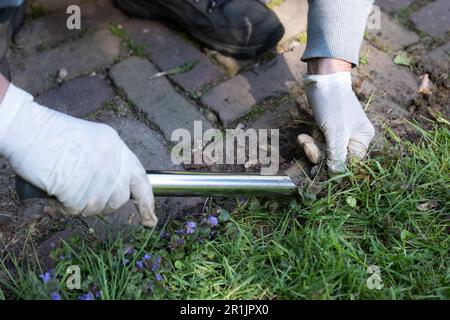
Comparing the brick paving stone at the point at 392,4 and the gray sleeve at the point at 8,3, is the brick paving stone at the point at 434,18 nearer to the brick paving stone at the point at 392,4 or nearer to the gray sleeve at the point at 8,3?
the brick paving stone at the point at 392,4

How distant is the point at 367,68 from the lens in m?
2.46

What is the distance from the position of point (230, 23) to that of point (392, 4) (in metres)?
0.83

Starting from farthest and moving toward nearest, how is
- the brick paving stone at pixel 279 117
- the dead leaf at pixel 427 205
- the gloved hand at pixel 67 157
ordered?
1. the brick paving stone at pixel 279 117
2. the dead leaf at pixel 427 205
3. the gloved hand at pixel 67 157

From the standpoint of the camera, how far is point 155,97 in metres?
2.34

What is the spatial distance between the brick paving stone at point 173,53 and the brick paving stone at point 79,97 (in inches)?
11.1

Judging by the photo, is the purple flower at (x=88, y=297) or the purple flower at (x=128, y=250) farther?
the purple flower at (x=128, y=250)

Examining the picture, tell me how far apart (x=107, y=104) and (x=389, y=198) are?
1.16 m

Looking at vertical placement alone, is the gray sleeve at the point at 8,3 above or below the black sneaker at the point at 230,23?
above

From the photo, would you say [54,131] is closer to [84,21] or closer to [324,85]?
[324,85]

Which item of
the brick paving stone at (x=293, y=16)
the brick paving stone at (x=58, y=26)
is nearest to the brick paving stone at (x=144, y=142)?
the brick paving stone at (x=58, y=26)

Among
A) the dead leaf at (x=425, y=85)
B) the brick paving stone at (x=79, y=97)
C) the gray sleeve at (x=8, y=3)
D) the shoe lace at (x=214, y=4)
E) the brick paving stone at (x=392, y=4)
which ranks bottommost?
the dead leaf at (x=425, y=85)

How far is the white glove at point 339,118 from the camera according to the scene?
198cm

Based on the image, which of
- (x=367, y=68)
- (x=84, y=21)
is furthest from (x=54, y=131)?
(x=367, y=68)

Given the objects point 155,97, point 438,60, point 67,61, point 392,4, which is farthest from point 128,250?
point 392,4
